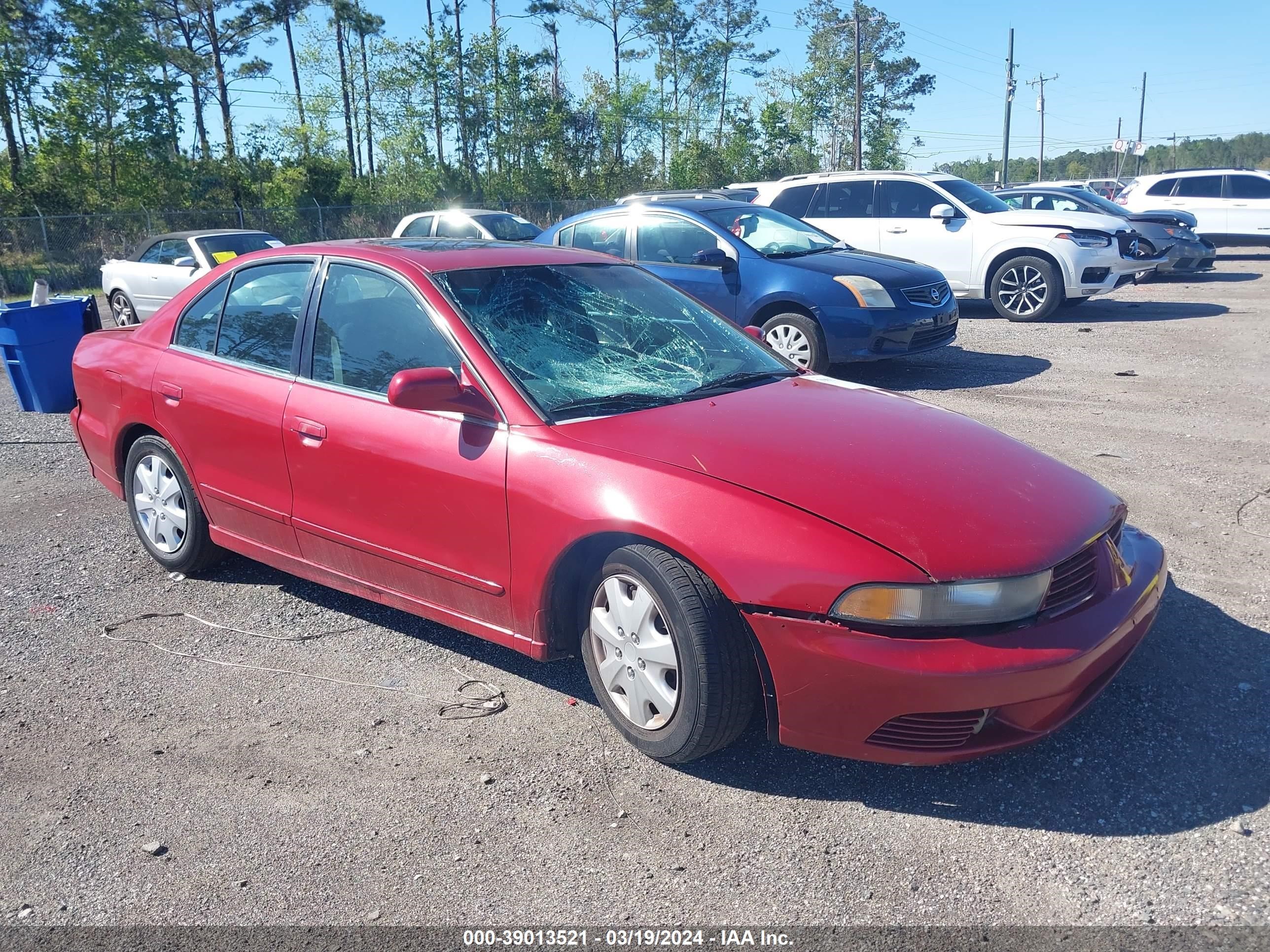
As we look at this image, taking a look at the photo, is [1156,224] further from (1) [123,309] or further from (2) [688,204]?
(1) [123,309]

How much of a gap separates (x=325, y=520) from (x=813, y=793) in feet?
6.84

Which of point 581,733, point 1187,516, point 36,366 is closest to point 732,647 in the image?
point 581,733

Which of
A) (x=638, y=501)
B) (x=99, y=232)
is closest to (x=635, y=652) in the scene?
(x=638, y=501)

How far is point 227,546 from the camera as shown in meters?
4.45

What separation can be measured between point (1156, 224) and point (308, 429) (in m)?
17.2

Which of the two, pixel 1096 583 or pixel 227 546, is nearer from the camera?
pixel 1096 583

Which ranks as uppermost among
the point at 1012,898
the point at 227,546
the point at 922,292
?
the point at 922,292

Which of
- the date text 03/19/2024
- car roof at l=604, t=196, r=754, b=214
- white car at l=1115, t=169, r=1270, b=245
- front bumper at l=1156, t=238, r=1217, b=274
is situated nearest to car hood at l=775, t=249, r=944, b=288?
car roof at l=604, t=196, r=754, b=214

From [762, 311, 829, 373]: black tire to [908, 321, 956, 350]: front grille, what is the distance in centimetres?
76

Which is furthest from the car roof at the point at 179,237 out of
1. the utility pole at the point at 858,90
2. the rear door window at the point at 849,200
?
the utility pole at the point at 858,90

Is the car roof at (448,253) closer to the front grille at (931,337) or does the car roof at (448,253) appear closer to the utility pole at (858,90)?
the front grille at (931,337)

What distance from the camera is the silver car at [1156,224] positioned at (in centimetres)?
1691

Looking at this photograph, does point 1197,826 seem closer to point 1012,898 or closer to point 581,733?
point 1012,898

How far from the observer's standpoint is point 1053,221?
12258 millimetres
